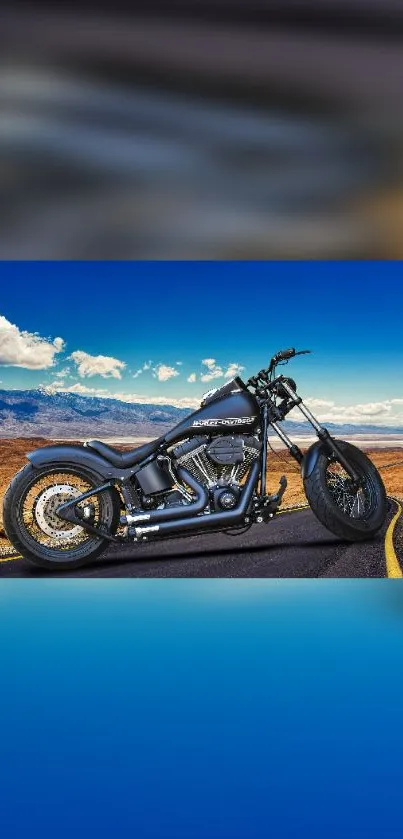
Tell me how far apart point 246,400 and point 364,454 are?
2.45ft

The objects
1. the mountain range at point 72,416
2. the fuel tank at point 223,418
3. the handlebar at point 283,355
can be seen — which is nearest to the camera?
the fuel tank at point 223,418

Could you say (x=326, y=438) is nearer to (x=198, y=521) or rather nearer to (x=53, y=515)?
(x=198, y=521)

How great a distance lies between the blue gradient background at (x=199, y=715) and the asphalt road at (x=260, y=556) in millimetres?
258

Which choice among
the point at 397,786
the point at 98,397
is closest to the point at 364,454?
the point at 98,397

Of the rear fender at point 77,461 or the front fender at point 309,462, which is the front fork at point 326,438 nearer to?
the front fender at point 309,462

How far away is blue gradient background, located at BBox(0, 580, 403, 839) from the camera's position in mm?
1938

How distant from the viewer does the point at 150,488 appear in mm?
4340

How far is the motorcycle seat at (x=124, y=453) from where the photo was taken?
14.3 feet

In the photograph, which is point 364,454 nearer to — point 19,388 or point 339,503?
point 339,503

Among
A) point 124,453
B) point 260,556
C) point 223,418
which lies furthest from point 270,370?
point 260,556

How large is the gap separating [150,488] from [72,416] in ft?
3.54

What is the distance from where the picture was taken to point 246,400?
4496 mm

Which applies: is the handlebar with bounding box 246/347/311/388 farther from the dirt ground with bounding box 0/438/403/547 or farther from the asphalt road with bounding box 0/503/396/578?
the asphalt road with bounding box 0/503/396/578

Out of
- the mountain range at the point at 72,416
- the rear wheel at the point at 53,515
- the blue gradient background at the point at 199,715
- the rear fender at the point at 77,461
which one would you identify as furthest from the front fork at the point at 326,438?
the rear wheel at the point at 53,515
